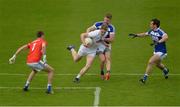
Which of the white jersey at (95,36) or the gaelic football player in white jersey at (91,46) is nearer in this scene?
the gaelic football player in white jersey at (91,46)

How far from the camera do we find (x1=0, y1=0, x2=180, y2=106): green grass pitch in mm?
24578

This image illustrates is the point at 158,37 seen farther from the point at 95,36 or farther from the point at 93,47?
the point at 93,47

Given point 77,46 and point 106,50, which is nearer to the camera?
point 106,50

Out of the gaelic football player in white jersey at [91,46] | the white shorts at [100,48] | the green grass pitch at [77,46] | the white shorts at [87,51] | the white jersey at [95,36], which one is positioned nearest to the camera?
the green grass pitch at [77,46]

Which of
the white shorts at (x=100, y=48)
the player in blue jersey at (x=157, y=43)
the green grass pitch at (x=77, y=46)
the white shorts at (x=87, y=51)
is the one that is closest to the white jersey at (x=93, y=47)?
the white shorts at (x=87, y=51)

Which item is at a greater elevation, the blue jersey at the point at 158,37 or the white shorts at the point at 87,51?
the blue jersey at the point at 158,37

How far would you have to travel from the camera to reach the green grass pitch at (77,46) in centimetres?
2458

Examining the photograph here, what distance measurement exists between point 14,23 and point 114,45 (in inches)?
300

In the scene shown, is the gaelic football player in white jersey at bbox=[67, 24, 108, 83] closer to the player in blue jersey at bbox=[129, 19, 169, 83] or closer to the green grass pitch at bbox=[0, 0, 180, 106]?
the green grass pitch at bbox=[0, 0, 180, 106]

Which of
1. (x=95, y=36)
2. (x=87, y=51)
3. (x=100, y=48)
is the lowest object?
(x=87, y=51)

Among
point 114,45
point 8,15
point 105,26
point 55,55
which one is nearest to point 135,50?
point 114,45

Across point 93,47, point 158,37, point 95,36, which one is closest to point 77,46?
point 93,47

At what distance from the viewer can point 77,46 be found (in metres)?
34.1

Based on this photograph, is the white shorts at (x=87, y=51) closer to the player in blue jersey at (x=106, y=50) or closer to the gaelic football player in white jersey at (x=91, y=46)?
the gaelic football player in white jersey at (x=91, y=46)
